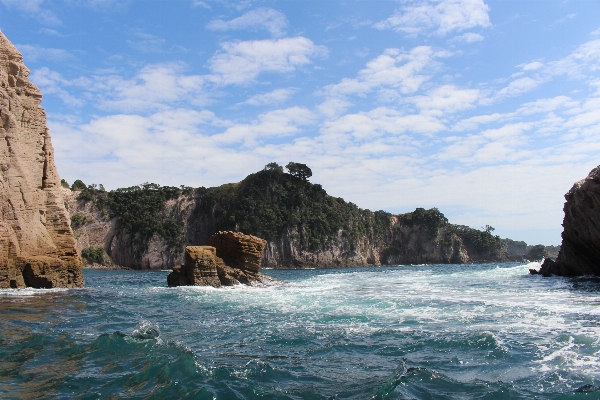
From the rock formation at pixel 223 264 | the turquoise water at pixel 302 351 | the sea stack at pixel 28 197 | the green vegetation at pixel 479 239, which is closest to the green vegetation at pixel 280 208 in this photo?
the green vegetation at pixel 479 239

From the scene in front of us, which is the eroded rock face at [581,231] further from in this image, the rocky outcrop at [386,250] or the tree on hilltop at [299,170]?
the tree on hilltop at [299,170]

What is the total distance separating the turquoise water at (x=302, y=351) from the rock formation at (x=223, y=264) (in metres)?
9.65

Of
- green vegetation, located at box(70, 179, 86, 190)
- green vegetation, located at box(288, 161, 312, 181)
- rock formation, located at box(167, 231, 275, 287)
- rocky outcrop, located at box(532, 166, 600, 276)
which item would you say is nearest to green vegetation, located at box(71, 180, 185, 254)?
green vegetation, located at box(70, 179, 86, 190)

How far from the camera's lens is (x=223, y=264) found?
2577 cm

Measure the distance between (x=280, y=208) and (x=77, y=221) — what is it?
130ft

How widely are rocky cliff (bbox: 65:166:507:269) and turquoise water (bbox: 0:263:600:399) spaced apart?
236 feet

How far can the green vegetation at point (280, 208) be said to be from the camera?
93688 millimetres

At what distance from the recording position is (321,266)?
97.0m

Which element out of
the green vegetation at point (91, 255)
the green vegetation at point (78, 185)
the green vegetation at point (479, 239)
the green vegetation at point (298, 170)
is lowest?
the green vegetation at point (91, 255)

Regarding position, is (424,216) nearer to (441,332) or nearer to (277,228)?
(277,228)

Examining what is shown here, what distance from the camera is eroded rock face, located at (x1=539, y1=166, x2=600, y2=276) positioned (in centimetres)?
2161

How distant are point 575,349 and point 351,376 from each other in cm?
455

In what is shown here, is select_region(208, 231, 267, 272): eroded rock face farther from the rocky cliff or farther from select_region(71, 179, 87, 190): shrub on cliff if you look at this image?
select_region(71, 179, 87, 190): shrub on cliff

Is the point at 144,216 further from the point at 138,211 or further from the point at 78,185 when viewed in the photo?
the point at 78,185
